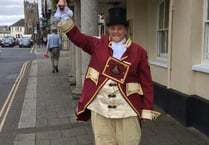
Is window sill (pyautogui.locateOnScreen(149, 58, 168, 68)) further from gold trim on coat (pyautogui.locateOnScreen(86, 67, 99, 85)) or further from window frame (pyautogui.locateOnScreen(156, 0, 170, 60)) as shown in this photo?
gold trim on coat (pyautogui.locateOnScreen(86, 67, 99, 85))

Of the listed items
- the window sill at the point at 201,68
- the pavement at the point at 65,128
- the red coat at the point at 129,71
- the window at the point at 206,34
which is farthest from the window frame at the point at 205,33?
the red coat at the point at 129,71

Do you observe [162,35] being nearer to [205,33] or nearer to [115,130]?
[205,33]

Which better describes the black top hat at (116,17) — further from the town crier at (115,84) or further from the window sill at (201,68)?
the window sill at (201,68)

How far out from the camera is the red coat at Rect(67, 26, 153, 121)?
3.49m

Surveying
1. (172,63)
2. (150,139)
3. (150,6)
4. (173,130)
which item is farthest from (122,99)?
(150,6)

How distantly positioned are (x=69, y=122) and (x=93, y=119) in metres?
3.66

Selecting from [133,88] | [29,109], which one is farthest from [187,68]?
[29,109]

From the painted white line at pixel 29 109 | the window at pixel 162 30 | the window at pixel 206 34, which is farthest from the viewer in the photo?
the window at pixel 162 30

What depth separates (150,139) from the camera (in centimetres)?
590

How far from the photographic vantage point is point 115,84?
346 cm

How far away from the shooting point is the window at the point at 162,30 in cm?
830

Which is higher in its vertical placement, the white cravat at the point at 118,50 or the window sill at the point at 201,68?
the white cravat at the point at 118,50

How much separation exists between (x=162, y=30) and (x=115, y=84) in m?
5.24

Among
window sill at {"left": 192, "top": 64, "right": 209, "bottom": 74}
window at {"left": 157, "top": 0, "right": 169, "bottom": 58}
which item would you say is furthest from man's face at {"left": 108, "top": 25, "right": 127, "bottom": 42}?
window at {"left": 157, "top": 0, "right": 169, "bottom": 58}
